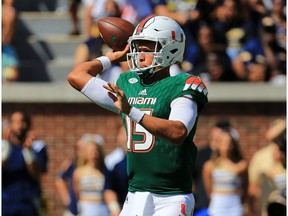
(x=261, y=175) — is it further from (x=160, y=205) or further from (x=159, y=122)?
(x=159, y=122)

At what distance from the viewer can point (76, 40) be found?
13.3 m

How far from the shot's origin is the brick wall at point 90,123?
1165 cm

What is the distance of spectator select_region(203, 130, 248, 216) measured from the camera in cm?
989

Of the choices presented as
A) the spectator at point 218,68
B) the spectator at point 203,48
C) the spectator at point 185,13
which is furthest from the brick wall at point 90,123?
the spectator at point 185,13

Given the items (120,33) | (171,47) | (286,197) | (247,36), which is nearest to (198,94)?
(171,47)

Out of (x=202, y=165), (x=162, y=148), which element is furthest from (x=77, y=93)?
(x=162, y=148)

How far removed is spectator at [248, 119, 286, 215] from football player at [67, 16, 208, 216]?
4408 mm

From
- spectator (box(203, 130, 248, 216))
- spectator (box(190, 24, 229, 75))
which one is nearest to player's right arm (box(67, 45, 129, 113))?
spectator (box(203, 130, 248, 216))

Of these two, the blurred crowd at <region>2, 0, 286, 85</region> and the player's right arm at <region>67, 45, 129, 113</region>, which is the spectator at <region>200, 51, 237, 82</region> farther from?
the player's right arm at <region>67, 45, 129, 113</region>

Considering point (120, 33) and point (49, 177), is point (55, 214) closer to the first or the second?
point (49, 177)

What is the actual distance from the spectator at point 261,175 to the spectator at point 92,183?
1472 millimetres

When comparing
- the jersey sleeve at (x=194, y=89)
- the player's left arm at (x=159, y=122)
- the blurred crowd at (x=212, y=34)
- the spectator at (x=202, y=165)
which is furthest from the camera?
the blurred crowd at (x=212, y=34)

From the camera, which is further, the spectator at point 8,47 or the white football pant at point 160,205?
the spectator at point 8,47

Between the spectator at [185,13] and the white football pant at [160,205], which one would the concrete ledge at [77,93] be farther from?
the white football pant at [160,205]
